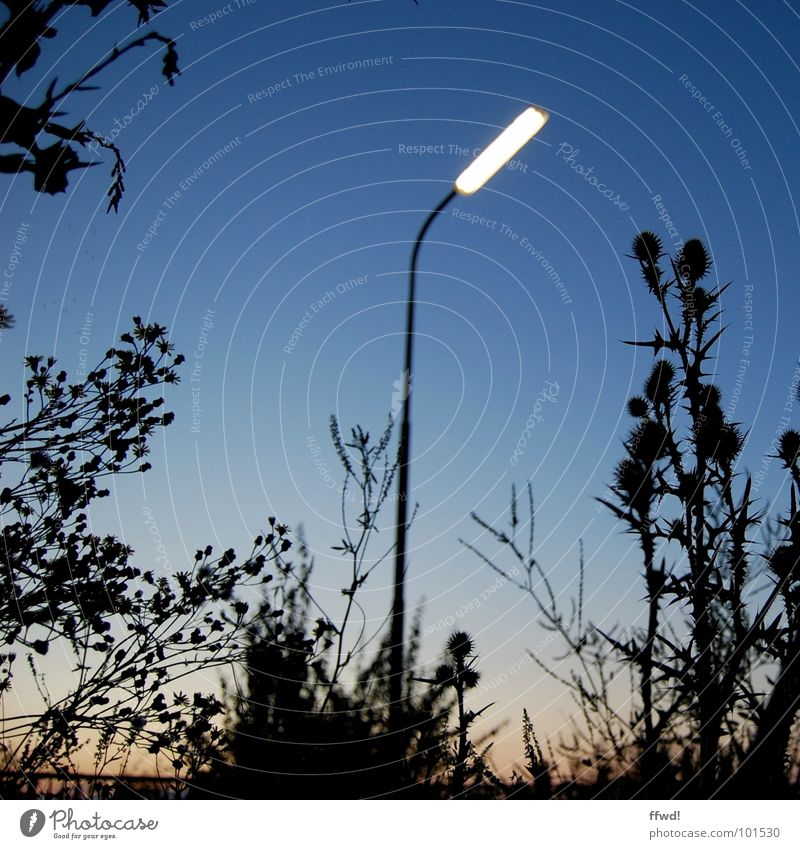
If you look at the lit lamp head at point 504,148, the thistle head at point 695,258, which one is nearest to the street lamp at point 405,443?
the lit lamp head at point 504,148

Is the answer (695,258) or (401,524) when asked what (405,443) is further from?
(695,258)

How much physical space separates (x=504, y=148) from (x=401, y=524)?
2414mm

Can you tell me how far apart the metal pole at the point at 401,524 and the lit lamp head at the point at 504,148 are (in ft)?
3.74

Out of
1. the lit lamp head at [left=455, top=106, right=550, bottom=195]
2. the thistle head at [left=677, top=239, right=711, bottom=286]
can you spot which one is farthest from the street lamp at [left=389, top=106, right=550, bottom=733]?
the thistle head at [left=677, top=239, right=711, bottom=286]

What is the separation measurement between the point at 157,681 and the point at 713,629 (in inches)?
111

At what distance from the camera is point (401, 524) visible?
14.4 ft

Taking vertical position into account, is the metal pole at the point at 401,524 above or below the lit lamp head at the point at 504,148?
below

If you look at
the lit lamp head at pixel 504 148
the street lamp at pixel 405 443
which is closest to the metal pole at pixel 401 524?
the street lamp at pixel 405 443
